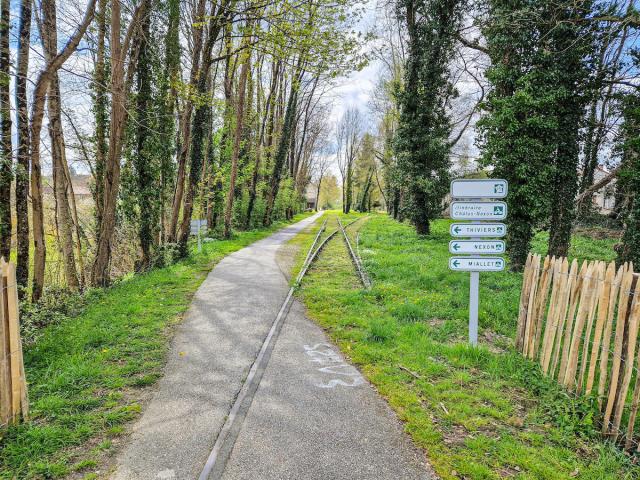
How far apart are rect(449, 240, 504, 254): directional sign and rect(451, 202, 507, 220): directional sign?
0.39 m

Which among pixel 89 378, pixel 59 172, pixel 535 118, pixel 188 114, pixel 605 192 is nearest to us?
pixel 89 378

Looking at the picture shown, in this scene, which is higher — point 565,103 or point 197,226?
point 565,103

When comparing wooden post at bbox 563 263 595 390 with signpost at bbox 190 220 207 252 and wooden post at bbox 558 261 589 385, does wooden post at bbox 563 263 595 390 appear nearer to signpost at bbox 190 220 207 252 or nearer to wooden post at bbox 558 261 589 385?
wooden post at bbox 558 261 589 385

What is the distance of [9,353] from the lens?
3.76 meters

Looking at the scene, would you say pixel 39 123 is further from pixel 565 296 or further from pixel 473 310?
pixel 565 296

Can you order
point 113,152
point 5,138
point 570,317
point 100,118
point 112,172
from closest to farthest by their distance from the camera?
point 570,317
point 5,138
point 113,152
point 112,172
point 100,118

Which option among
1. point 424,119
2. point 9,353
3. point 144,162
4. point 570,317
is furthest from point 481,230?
point 424,119

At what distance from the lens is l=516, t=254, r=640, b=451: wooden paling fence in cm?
390

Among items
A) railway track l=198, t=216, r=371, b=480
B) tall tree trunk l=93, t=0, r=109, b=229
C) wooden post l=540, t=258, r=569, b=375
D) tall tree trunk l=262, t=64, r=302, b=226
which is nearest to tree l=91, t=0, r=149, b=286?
tall tree trunk l=93, t=0, r=109, b=229

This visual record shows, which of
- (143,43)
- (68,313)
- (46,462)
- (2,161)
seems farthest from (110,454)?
(143,43)

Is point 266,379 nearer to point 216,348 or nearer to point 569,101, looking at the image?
point 216,348

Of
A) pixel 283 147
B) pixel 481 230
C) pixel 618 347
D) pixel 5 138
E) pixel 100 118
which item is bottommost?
pixel 618 347

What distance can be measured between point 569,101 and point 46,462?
47.1ft

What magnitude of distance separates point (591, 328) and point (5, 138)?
10392mm
